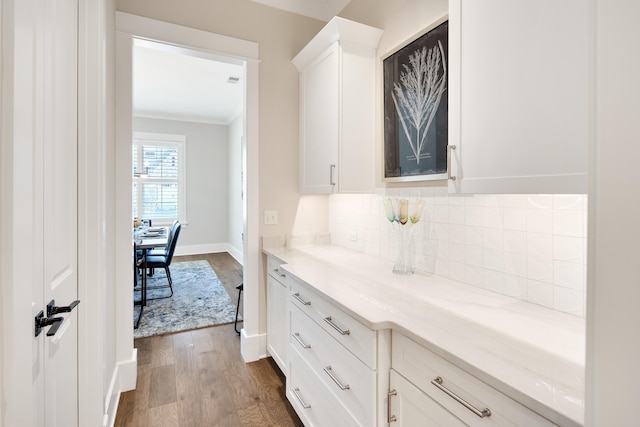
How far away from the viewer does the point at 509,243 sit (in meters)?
1.38

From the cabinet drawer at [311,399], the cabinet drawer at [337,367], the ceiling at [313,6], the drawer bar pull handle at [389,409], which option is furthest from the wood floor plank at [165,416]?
the ceiling at [313,6]

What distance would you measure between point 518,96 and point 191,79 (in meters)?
4.40

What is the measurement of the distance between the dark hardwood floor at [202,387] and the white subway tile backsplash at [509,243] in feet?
4.03

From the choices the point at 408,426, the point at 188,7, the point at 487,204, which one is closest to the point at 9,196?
the point at 408,426

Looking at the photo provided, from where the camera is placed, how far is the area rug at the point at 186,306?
Result: 3195 millimetres

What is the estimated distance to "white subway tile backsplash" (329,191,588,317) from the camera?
1.17 m

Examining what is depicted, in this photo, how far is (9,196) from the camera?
0.71 meters

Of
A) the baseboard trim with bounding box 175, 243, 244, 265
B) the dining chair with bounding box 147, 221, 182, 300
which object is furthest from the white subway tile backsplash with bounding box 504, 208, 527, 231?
the baseboard trim with bounding box 175, 243, 244, 265

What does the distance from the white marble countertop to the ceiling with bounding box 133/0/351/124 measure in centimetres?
202

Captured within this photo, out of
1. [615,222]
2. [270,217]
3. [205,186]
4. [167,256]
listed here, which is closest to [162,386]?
[270,217]

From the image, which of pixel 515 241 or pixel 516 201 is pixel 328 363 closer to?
pixel 515 241

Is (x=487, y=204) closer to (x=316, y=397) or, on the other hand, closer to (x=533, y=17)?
(x=533, y=17)

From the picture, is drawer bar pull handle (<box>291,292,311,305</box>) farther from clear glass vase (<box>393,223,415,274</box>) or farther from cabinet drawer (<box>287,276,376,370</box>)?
clear glass vase (<box>393,223,415,274</box>)

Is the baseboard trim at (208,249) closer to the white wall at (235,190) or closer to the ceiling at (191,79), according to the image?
the white wall at (235,190)
